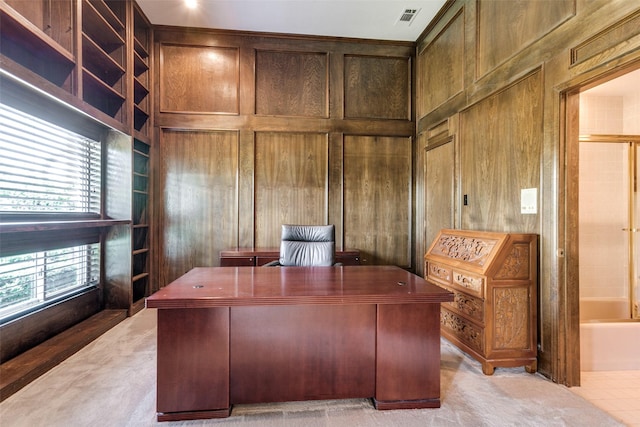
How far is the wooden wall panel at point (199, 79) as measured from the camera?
3.83m

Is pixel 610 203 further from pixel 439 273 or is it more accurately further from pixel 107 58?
pixel 107 58

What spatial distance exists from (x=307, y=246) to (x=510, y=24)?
2465 millimetres

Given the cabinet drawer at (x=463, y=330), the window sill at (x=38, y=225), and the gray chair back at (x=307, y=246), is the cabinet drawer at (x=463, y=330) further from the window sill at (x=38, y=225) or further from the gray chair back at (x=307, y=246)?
the window sill at (x=38, y=225)

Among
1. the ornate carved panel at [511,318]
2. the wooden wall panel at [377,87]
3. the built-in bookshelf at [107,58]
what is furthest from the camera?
the wooden wall panel at [377,87]

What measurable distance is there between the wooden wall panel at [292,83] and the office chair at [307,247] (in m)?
1.81

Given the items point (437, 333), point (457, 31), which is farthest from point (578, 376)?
point (457, 31)

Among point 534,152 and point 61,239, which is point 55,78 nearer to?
point 61,239

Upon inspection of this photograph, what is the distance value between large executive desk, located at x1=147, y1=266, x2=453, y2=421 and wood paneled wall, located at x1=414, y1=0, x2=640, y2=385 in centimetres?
98

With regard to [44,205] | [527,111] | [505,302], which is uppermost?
[527,111]

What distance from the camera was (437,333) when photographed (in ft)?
5.67

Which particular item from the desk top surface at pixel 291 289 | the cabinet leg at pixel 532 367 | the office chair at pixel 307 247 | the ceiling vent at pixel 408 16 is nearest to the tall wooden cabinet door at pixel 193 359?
the desk top surface at pixel 291 289

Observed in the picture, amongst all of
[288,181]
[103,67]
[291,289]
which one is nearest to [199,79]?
[103,67]

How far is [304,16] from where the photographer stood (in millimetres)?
3510

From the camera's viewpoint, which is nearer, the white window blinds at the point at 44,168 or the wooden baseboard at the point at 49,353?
the wooden baseboard at the point at 49,353
